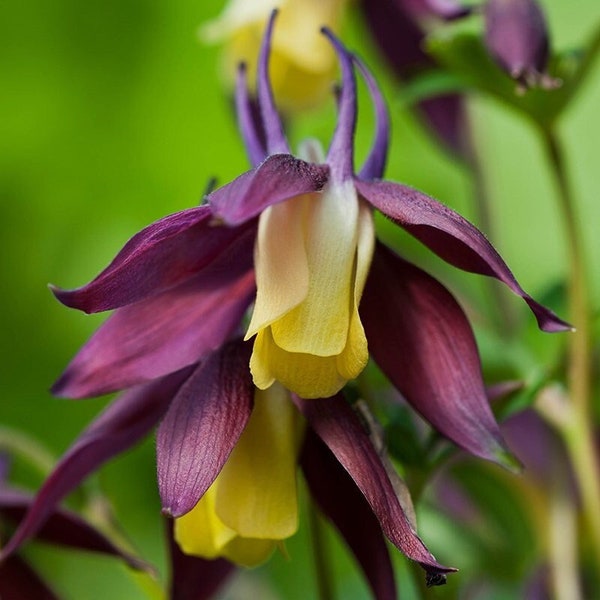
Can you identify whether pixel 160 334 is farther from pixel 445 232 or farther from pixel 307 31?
pixel 307 31

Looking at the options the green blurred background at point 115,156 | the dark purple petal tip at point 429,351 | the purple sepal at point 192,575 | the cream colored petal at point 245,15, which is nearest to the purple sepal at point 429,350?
the dark purple petal tip at point 429,351

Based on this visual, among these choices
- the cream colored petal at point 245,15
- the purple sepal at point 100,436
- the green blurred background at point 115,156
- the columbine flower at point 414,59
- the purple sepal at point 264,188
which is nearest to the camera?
the purple sepal at point 264,188

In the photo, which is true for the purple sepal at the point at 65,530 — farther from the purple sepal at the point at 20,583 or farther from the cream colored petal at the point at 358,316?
the cream colored petal at the point at 358,316

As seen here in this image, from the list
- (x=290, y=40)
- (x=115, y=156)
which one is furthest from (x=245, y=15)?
(x=115, y=156)

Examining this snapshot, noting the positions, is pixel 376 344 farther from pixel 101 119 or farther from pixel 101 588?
pixel 101 119

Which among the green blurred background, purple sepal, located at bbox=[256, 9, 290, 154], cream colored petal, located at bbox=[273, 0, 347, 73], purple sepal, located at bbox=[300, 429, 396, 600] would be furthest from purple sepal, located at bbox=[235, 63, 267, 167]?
the green blurred background

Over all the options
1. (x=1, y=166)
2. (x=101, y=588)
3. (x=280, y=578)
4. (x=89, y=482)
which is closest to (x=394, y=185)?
(x=89, y=482)
